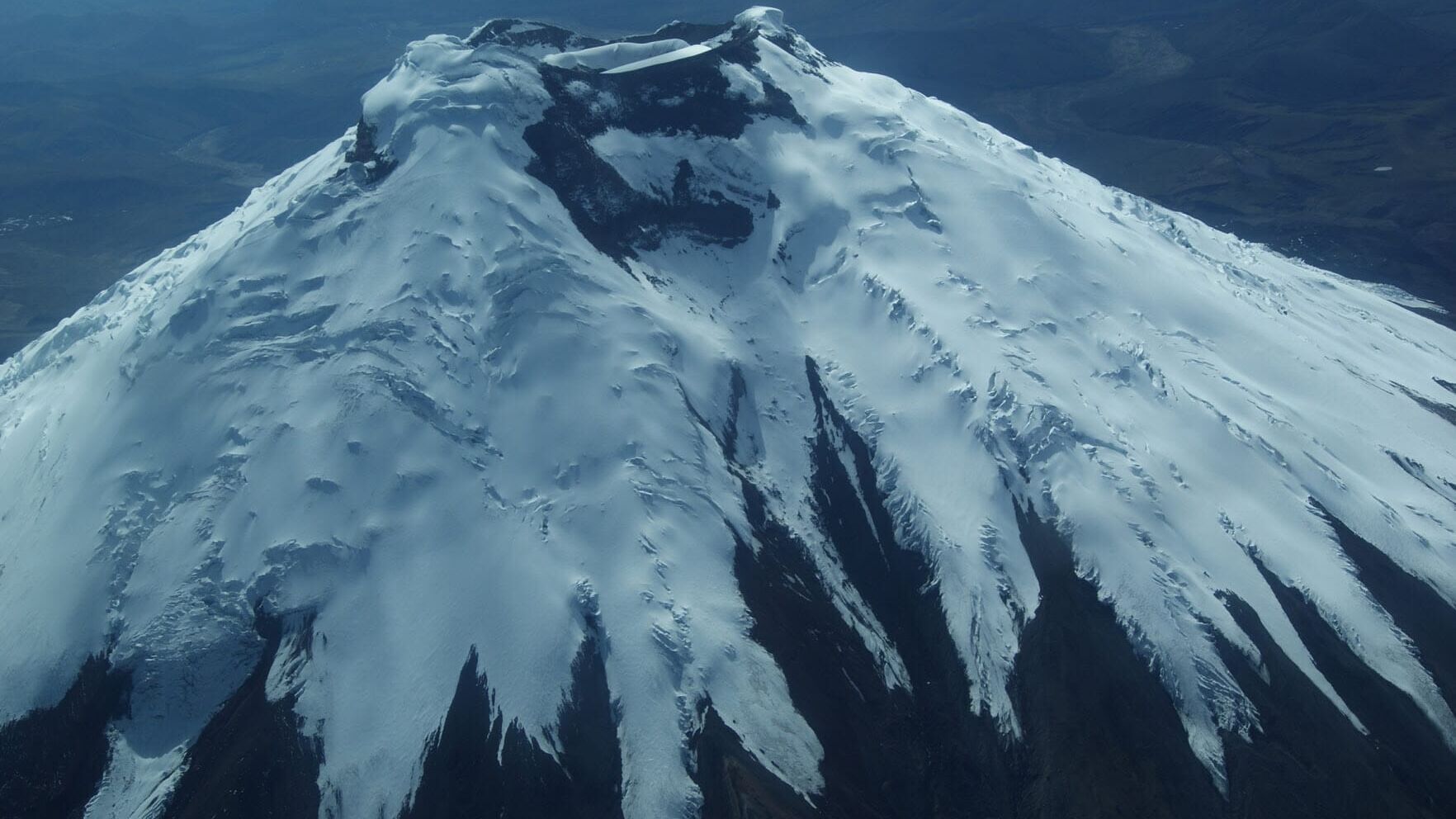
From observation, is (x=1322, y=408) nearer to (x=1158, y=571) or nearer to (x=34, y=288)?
(x=1158, y=571)

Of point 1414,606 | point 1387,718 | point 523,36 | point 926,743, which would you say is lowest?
point 926,743

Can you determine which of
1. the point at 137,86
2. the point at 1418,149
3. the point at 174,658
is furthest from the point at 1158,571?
the point at 137,86

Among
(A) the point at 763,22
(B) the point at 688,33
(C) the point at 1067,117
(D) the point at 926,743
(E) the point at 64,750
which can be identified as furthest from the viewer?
(C) the point at 1067,117

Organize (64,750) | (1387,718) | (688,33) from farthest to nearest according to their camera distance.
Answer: (688,33), (1387,718), (64,750)

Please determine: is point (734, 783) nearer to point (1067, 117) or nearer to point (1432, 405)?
point (1432, 405)

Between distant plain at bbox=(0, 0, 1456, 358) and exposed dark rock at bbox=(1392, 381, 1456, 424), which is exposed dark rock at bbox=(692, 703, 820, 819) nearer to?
exposed dark rock at bbox=(1392, 381, 1456, 424)

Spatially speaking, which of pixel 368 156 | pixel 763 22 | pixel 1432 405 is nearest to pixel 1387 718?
pixel 1432 405
